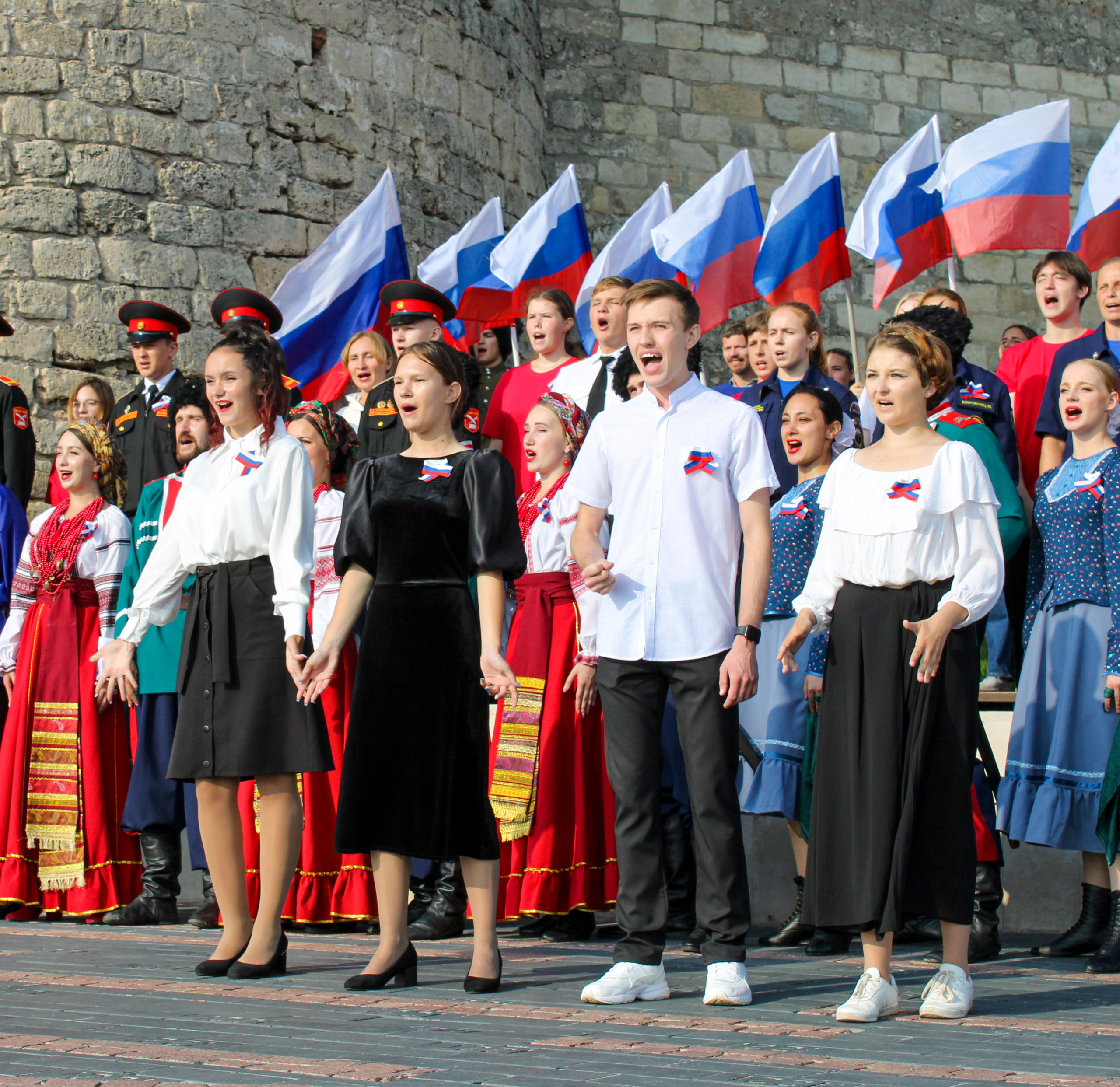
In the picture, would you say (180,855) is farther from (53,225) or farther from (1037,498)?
(53,225)

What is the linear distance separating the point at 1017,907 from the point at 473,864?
2.22 meters

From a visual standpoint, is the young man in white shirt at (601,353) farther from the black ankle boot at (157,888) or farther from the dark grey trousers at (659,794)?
the dark grey trousers at (659,794)

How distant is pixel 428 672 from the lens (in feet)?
13.5

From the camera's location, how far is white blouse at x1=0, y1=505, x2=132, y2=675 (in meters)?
5.89

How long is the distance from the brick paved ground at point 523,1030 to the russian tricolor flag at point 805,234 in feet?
15.1

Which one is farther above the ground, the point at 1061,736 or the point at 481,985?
the point at 1061,736

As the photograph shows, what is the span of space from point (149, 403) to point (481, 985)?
434 centimetres

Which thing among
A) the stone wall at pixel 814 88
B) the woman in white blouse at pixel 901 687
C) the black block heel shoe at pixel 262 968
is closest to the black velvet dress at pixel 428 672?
the black block heel shoe at pixel 262 968

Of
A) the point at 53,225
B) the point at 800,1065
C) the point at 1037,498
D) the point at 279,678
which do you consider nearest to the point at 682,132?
the point at 53,225

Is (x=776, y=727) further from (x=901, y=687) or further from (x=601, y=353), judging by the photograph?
(x=601, y=353)

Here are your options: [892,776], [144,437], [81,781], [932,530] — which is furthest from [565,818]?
[144,437]

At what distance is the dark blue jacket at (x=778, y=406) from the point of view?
20.0ft

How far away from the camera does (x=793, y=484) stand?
6062 millimetres

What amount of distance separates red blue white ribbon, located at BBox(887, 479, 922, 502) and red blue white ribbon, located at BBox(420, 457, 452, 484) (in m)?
1.18
